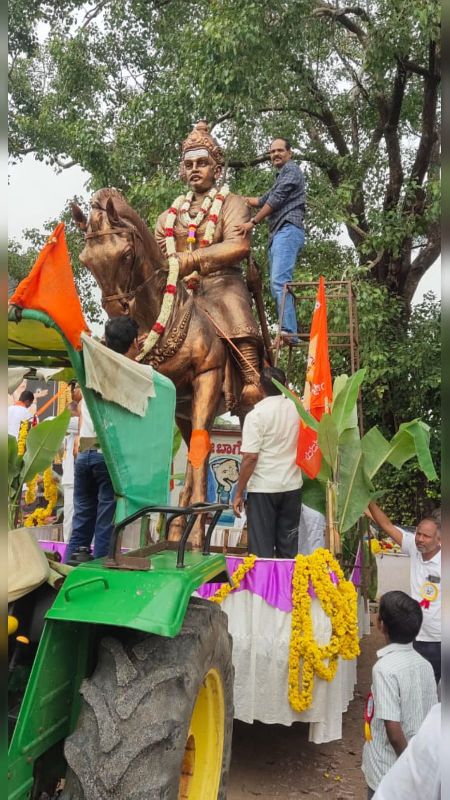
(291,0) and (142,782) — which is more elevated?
(291,0)

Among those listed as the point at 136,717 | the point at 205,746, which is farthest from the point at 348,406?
the point at 136,717

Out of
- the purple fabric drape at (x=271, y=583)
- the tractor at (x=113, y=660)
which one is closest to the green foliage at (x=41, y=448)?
the tractor at (x=113, y=660)

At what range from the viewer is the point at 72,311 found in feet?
7.09

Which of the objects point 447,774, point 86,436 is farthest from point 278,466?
point 447,774

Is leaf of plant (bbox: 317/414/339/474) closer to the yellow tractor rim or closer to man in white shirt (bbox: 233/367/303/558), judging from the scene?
man in white shirt (bbox: 233/367/303/558)

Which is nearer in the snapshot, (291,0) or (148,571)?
(148,571)

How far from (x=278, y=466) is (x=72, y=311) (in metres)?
3.02

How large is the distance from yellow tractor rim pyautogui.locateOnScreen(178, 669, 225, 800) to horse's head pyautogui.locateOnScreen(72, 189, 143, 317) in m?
2.46

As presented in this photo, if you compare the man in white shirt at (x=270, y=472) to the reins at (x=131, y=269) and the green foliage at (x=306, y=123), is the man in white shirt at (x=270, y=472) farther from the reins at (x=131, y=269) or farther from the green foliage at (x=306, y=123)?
the green foliage at (x=306, y=123)

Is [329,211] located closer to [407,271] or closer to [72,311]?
[407,271]

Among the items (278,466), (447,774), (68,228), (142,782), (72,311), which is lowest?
(142,782)

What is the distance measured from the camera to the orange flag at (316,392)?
194 inches

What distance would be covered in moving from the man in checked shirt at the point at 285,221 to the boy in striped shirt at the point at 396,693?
3.96m

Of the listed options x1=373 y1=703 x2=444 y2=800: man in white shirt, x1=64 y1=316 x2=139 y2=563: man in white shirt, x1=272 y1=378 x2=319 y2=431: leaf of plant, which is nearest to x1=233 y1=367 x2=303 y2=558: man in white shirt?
x1=272 y1=378 x2=319 y2=431: leaf of plant
